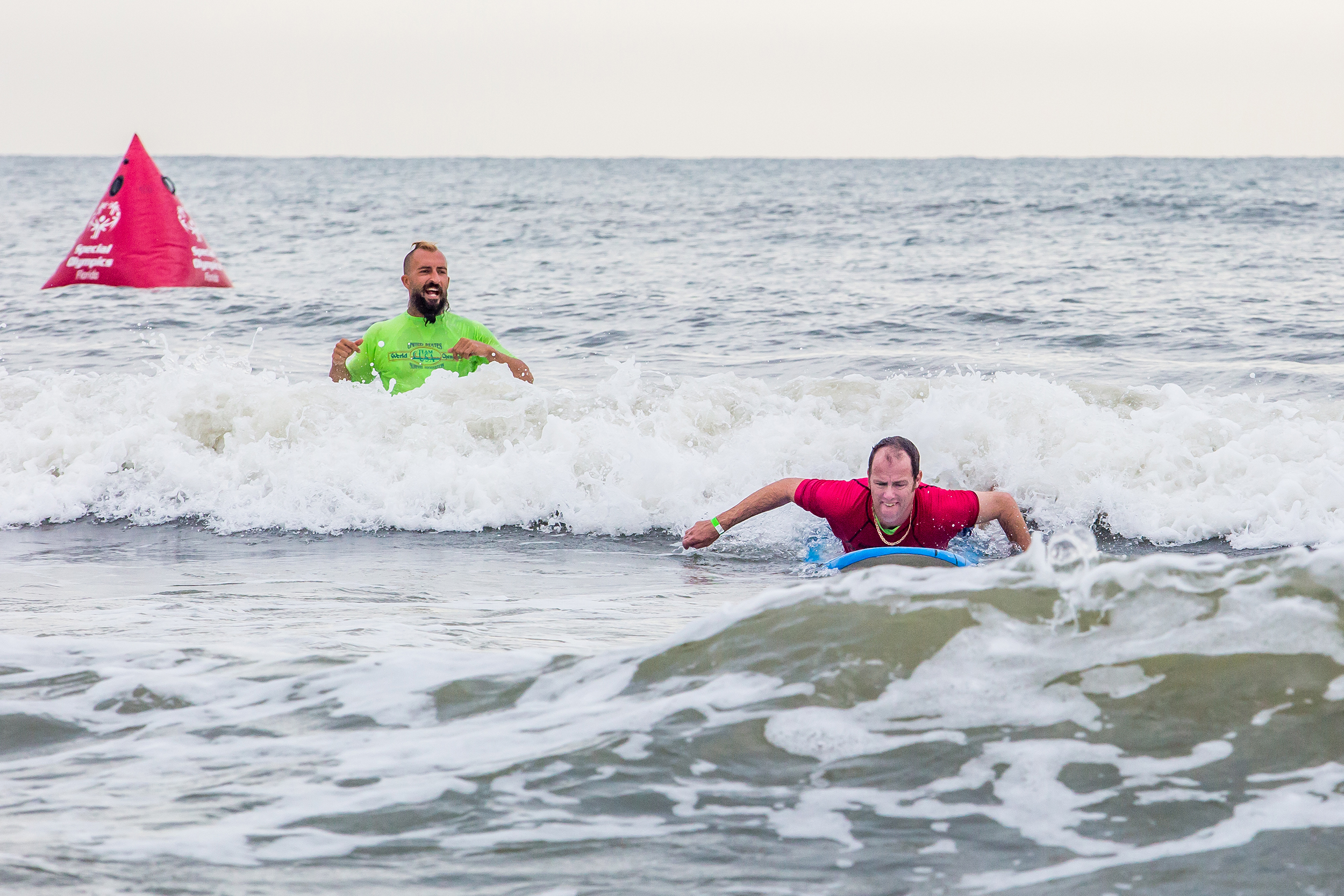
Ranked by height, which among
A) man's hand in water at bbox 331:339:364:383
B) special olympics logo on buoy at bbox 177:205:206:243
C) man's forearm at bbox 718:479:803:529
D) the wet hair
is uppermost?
special olympics logo on buoy at bbox 177:205:206:243

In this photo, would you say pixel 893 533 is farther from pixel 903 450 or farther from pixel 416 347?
pixel 416 347

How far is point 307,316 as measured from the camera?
15.3 metres

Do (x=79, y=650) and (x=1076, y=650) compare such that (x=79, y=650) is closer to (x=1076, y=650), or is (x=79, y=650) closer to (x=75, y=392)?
(x=1076, y=650)

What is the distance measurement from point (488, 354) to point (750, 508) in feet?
9.97

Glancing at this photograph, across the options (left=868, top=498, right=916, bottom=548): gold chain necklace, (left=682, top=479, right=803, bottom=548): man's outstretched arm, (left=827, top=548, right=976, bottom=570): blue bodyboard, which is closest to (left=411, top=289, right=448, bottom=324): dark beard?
(left=682, top=479, right=803, bottom=548): man's outstretched arm

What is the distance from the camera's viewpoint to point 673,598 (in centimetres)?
600

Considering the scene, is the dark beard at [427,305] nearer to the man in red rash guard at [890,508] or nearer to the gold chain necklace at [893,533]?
the man in red rash guard at [890,508]

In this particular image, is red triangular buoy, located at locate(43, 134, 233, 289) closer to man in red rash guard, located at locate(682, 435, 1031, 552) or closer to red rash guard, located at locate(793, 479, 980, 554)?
man in red rash guard, located at locate(682, 435, 1031, 552)

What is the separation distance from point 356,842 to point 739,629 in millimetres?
1559

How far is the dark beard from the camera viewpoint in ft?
27.5

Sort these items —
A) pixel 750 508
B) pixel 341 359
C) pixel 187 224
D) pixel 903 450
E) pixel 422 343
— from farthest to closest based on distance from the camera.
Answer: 1. pixel 187 224
2. pixel 422 343
3. pixel 341 359
4. pixel 750 508
5. pixel 903 450

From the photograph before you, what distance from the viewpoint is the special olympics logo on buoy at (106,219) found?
1017 centimetres

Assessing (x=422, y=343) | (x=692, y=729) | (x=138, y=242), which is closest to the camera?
(x=692, y=729)

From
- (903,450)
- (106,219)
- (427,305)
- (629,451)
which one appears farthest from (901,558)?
(106,219)
